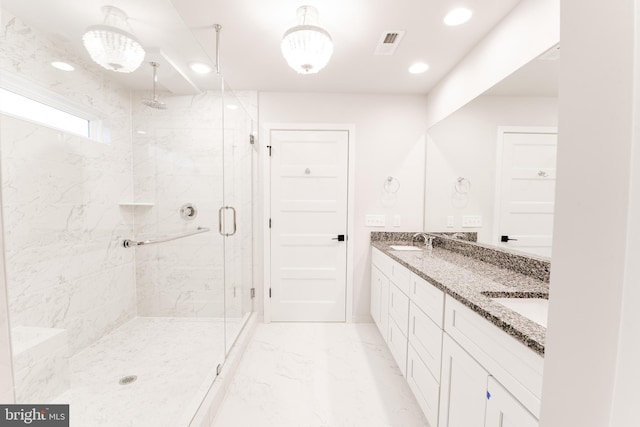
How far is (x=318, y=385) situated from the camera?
6.07 feet

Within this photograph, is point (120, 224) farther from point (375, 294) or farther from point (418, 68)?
point (418, 68)

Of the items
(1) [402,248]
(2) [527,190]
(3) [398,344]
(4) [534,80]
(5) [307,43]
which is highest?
(5) [307,43]

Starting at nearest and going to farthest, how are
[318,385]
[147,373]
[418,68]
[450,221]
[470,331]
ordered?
[470,331], [147,373], [318,385], [418,68], [450,221]

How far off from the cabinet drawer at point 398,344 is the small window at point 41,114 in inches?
90.9

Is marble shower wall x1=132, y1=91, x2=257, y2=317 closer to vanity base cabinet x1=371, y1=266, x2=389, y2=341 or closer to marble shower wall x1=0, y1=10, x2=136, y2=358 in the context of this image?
marble shower wall x1=0, y1=10, x2=136, y2=358

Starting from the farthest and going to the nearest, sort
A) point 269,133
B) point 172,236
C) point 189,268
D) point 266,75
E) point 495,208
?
point 269,133, point 266,75, point 189,268, point 172,236, point 495,208

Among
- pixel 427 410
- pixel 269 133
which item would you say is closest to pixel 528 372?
pixel 427 410

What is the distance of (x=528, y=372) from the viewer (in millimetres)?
787

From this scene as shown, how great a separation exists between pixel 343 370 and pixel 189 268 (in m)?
1.51

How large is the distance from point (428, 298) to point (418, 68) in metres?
1.97

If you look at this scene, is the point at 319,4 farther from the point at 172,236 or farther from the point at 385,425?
the point at 385,425

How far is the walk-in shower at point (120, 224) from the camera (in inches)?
40.2

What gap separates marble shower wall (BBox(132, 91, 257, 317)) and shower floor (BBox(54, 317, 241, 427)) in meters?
0.15

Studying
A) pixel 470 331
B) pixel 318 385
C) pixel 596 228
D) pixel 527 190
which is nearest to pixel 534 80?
pixel 527 190
